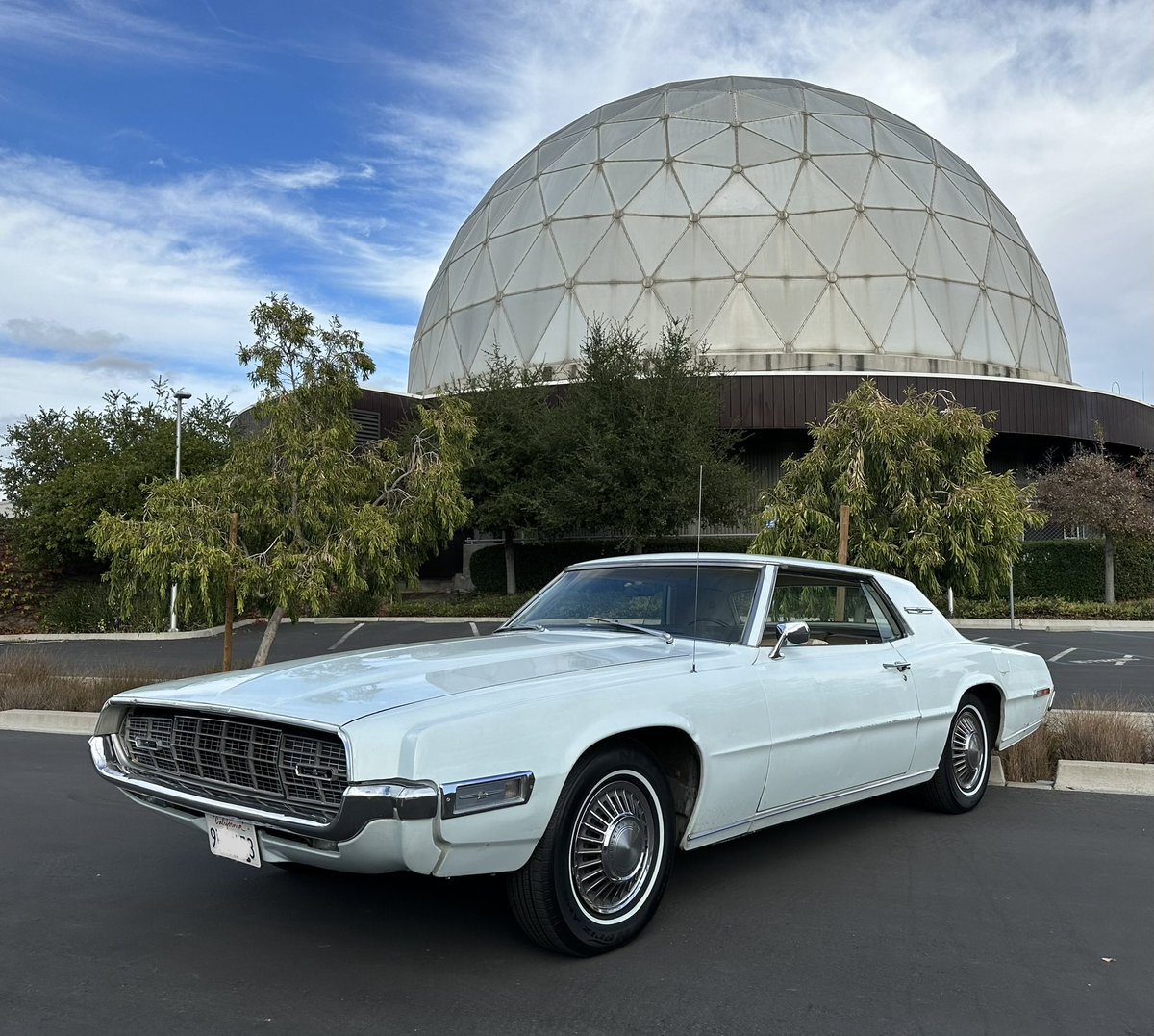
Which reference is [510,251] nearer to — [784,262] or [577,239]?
[577,239]

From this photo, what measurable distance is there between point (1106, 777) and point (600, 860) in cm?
490

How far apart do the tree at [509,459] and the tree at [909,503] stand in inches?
536

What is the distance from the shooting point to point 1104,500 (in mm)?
25469

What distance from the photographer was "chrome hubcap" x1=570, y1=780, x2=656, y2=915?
12.4 ft

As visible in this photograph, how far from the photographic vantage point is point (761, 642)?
4.78 m

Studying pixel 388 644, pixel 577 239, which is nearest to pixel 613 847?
pixel 388 644

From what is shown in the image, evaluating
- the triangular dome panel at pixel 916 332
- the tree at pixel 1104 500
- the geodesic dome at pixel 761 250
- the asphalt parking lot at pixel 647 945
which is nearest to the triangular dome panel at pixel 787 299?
the geodesic dome at pixel 761 250

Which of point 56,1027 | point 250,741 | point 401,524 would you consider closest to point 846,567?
point 250,741

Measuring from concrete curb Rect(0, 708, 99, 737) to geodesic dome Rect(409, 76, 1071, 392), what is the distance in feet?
78.4

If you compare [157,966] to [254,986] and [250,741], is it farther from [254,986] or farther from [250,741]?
[250,741]

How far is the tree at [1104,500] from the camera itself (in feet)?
82.7

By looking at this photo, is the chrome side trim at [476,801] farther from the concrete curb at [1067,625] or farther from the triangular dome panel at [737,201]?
the triangular dome panel at [737,201]

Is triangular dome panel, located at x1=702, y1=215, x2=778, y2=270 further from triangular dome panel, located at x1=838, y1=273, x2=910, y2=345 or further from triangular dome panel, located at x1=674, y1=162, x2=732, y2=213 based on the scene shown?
triangular dome panel, located at x1=838, y1=273, x2=910, y2=345

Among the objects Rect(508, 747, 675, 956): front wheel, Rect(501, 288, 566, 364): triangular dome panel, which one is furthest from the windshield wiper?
Rect(501, 288, 566, 364): triangular dome panel
